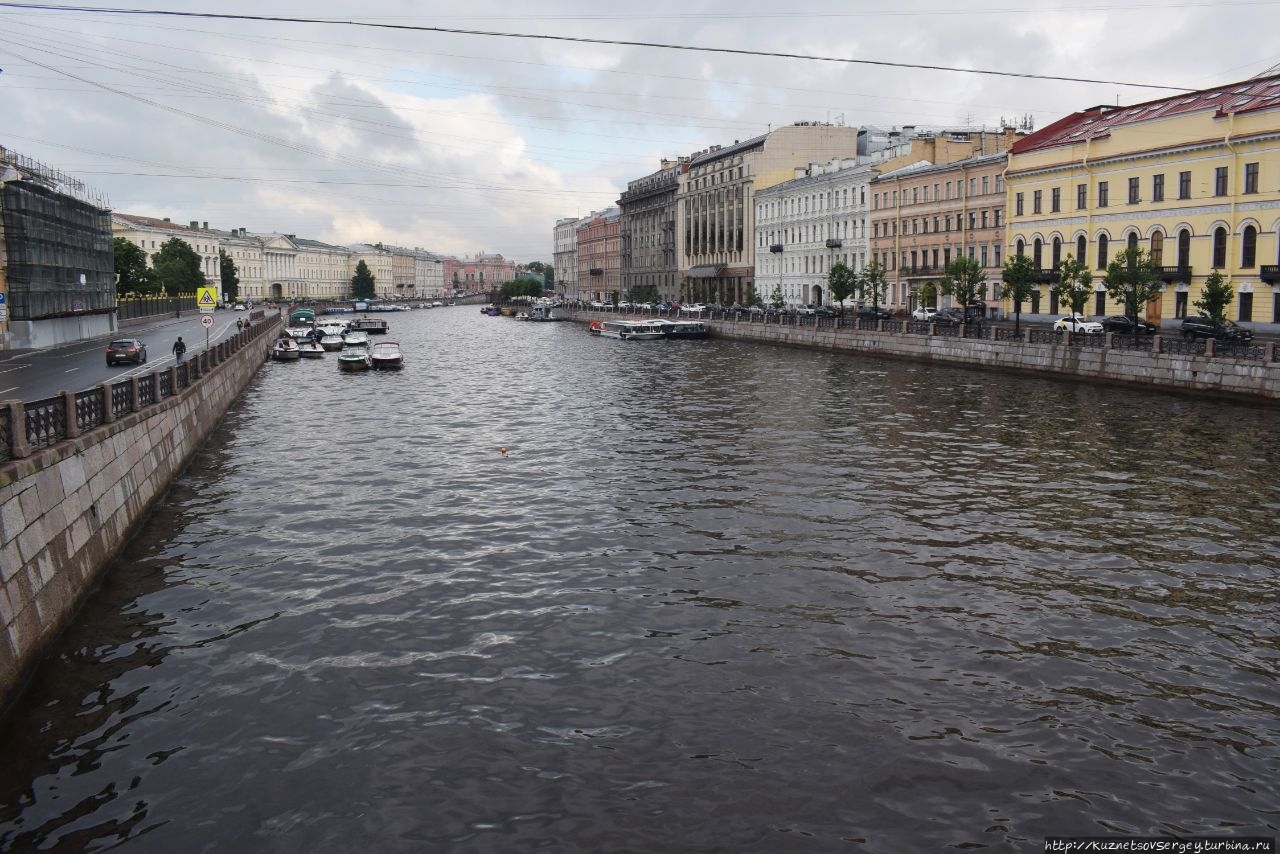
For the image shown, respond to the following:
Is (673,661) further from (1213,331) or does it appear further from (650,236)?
(650,236)

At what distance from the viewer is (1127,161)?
50.1 metres

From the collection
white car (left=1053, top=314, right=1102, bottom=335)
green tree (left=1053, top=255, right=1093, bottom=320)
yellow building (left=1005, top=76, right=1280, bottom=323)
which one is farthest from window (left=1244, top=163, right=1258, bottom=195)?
white car (left=1053, top=314, right=1102, bottom=335)

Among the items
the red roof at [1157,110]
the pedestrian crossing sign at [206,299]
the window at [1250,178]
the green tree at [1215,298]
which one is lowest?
the green tree at [1215,298]

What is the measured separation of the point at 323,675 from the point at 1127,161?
49681 millimetres

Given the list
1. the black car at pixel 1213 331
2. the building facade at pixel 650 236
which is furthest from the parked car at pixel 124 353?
the building facade at pixel 650 236

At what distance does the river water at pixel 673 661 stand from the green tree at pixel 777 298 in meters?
60.9

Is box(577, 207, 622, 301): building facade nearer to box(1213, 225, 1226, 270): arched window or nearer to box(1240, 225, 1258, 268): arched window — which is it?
box(1213, 225, 1226, 270): arched window

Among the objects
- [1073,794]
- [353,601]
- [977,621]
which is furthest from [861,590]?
[353,601]

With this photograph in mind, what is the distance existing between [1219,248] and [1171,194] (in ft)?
12.0

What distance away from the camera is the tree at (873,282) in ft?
231

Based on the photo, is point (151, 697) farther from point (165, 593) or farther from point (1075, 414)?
point (1075, 414)

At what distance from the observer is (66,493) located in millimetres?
Result: 13195

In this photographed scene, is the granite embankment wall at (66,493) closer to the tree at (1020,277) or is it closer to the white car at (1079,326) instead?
the white car at (1079,326)

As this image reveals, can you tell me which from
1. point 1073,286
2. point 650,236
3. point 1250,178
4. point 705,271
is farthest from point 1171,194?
point 650,236
